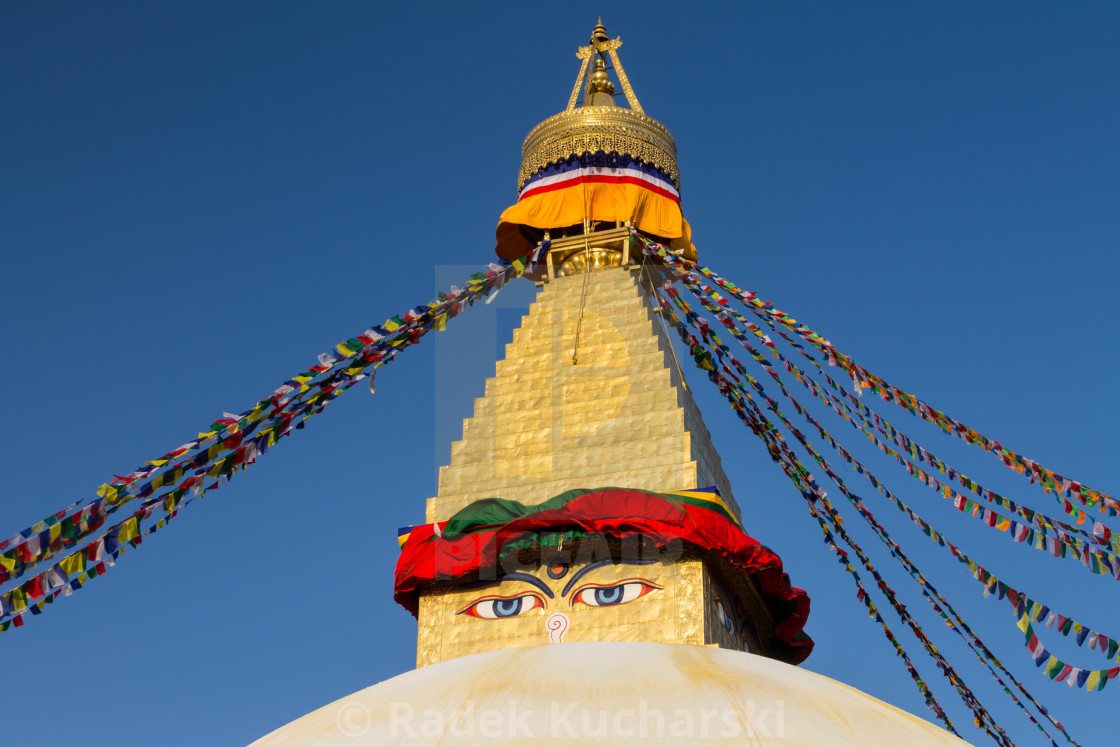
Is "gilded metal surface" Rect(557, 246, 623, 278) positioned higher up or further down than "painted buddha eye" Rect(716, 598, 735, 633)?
higher up

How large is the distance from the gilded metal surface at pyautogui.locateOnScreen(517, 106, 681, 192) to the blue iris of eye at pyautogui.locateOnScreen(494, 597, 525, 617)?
5540mm

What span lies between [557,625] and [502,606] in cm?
56

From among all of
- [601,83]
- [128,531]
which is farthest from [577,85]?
[128,531]

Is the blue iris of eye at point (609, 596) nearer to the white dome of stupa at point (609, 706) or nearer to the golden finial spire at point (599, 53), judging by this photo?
the white dome of stupa at point (609, 706)

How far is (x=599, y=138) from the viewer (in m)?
14.0

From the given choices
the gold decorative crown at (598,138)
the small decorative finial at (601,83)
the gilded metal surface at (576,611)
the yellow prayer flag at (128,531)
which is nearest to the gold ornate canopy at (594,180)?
the gold decorative crown at (598,138)

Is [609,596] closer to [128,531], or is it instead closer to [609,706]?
[609,706]

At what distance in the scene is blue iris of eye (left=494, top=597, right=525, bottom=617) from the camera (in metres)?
10.5

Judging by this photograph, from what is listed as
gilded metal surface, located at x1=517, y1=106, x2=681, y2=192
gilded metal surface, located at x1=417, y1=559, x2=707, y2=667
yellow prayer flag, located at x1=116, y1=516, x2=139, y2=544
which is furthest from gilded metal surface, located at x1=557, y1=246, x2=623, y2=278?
yellow prayer flag, located at x1=116, y1=516, x2=139, y2=544

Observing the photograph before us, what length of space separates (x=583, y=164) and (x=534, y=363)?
2893 mm

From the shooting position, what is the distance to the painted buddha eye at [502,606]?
34.2 feet

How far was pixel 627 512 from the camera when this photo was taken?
407 inches

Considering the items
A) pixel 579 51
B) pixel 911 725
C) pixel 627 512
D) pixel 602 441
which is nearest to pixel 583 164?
pixel 579 51

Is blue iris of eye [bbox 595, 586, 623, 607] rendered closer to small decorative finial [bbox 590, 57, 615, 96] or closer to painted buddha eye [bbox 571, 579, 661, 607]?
painted buddha eye [bbox 571, 579, 661, 607]
